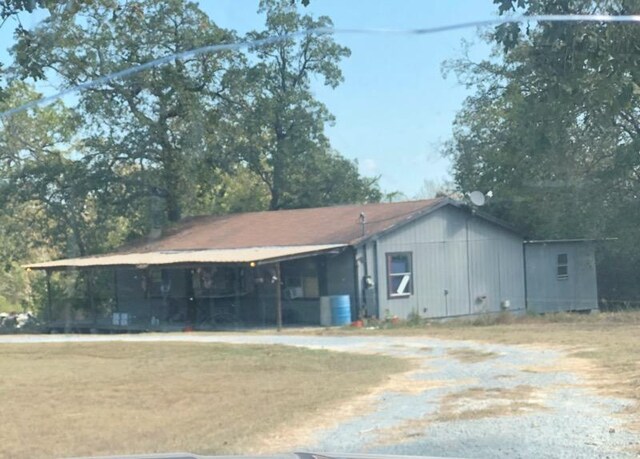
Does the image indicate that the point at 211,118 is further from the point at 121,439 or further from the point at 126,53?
the point at 121,439

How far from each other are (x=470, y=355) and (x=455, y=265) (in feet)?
41.2

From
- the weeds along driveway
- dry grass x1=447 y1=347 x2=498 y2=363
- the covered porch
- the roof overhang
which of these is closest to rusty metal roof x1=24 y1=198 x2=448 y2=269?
the roof overhang

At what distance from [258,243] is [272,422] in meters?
18.9

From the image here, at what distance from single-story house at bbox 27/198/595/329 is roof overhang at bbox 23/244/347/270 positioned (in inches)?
1.9

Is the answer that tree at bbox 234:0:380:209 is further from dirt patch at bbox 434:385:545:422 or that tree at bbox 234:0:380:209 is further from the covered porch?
dirt patch at bbox 434:385:545:422

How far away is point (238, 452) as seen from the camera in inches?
330

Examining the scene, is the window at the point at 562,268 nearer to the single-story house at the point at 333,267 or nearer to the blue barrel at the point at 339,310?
the single-story house at the point at 333,267

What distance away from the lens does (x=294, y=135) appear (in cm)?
3550

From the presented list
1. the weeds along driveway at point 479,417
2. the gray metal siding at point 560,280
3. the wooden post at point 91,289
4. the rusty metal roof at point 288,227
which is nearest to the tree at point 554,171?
the gray metal siding at point 560,280

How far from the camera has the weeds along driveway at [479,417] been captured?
8391mm

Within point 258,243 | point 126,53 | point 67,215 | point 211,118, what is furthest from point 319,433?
point 67,215

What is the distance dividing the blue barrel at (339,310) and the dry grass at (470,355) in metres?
8.54

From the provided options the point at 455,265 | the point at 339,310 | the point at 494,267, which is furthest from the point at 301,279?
the point at 494,267

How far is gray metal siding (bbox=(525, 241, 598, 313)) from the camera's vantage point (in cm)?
3072
